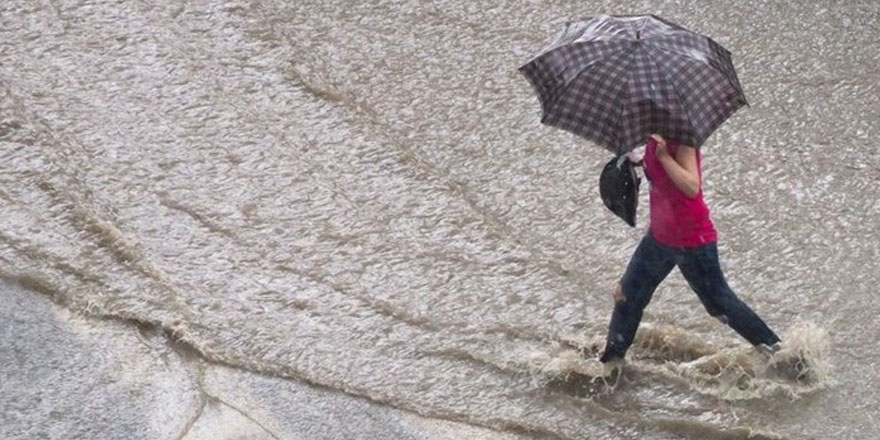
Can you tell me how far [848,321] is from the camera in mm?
6199

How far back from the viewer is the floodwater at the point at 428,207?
596 cm

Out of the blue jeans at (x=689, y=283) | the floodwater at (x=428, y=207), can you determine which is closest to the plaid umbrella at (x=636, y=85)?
the blue jeans at (x=689, y=283)

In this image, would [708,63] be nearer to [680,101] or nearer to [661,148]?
[680,101]

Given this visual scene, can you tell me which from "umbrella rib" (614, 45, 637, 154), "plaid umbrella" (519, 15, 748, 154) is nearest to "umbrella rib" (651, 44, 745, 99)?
"plaid umbrella" (519, 15, 748, 154)

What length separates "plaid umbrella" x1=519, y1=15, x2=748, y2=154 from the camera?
4926 mm

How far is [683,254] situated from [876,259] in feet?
4.98

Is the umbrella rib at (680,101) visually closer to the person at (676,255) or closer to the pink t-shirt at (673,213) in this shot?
the person at (676,255)

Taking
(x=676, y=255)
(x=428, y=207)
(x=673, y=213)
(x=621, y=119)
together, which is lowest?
(x=428, y=207)

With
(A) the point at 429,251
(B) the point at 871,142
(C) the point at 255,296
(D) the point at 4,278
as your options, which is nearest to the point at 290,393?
(C) the point at 255,296

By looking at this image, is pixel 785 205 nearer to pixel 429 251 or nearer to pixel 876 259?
pixel 876 259

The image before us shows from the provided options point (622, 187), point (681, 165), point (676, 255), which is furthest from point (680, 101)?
point (676, 255)

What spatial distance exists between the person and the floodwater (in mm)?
255

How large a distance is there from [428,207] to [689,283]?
1851 mm

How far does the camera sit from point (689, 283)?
18.3 ft
